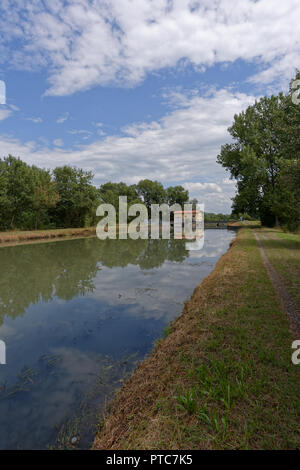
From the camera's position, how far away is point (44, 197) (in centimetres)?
3794

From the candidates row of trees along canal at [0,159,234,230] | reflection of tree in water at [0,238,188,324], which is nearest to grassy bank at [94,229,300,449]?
reflection of tree in water at [0,238,188,324]

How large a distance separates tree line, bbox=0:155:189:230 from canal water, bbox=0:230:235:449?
24871 mm

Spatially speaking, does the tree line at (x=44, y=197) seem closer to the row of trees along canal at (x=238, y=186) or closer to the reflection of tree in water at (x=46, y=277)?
the row of trees along canal at (x=238, y=186)

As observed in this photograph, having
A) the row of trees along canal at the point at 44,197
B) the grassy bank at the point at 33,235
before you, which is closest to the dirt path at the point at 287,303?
the grassy bank at the point at 33,235

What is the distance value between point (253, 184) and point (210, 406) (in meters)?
31.2

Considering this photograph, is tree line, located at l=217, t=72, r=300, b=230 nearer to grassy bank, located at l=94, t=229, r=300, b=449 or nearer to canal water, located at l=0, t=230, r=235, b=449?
canal water, located at l=0, t=230, r=235, b=449

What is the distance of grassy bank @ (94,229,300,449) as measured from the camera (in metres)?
2.44

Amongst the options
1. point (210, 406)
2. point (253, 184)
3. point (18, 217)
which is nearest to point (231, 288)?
point (210, 406)

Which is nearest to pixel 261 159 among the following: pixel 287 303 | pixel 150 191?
pixel 287 303

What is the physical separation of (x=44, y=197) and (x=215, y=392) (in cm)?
3987

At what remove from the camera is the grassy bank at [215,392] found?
2.44 meters

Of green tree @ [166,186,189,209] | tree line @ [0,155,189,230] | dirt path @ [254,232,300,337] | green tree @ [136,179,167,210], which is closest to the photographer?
dirt path @ [254,232,300,337]

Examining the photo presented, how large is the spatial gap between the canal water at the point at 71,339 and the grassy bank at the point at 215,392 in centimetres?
59
